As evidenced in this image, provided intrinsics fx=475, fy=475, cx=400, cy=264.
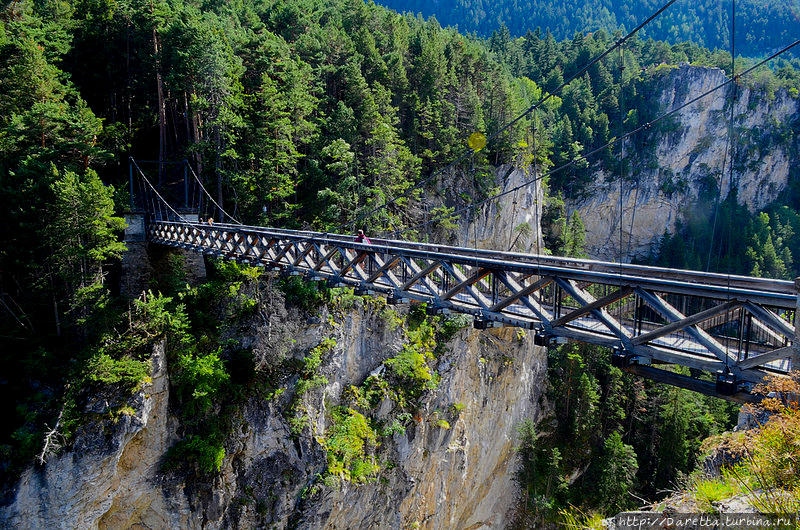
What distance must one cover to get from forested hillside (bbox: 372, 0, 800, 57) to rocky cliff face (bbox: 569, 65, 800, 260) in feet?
98.9

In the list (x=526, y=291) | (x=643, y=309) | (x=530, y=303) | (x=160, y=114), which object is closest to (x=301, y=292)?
(x=530, y=303)

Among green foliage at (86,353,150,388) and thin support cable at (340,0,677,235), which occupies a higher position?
thin support cable at (340,0,677,235)

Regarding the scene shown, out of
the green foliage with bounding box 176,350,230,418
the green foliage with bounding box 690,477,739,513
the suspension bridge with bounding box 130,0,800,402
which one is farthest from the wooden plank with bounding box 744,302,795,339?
the green foliage with bounding box 176,350,230,418

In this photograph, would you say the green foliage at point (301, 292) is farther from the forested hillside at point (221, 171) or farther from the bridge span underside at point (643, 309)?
the bridge span underside at point (643, 309)

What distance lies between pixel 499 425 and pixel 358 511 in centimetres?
967

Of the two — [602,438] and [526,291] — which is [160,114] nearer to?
[526,291]

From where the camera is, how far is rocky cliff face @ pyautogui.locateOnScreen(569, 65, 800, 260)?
45.2 m

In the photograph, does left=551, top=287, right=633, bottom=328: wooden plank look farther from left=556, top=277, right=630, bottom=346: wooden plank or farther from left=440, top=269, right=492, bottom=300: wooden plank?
left=440, top=269, right=492, bottom=300: wooden plank

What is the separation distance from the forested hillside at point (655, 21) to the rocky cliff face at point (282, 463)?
218 feet

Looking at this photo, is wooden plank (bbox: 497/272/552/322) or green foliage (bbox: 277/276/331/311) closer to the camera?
wooden plank (bbox: 497/272/552/322)

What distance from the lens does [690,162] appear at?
48719 mm

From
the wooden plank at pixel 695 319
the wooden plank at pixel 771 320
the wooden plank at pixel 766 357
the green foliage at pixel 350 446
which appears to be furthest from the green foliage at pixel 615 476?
the wooden plank at pixel 771 320

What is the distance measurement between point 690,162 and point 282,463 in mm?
50632

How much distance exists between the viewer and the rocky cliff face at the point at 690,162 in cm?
4525
